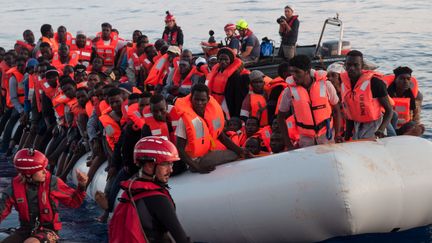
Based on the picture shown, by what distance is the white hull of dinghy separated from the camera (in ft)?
24.3

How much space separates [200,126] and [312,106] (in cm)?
112

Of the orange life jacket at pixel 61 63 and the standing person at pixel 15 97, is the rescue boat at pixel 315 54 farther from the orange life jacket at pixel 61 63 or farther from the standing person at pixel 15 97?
the standing person at pixel 15 97

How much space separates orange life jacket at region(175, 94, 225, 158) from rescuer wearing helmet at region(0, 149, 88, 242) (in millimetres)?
1702

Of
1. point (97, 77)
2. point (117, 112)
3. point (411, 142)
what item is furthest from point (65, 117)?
point (411, 142)

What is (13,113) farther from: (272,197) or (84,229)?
(272,197)

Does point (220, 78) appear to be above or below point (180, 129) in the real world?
below

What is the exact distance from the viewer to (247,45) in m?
14.8

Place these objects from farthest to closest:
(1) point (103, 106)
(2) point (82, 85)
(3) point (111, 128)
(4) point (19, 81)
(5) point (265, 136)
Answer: (4) point (19, 81), (2) point (82, 85), (1) point (103, 106), (3) point (111, 128), (5) point (265, 136)

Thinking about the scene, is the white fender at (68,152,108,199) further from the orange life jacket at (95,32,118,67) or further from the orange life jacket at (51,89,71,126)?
the orange life jacket at (95,32,118,67)

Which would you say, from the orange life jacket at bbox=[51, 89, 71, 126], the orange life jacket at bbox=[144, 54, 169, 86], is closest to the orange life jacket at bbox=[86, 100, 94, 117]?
the orange life jacket at bbox=[51, 89, 71, 126]

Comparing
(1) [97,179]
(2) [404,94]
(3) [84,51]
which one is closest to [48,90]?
(1) [97,179]

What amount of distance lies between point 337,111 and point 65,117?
4394 mm

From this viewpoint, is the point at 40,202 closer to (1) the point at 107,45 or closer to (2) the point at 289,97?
(2) the point at 289,97

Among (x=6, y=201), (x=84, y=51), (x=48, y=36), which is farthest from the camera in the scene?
(x=48, y=36)
